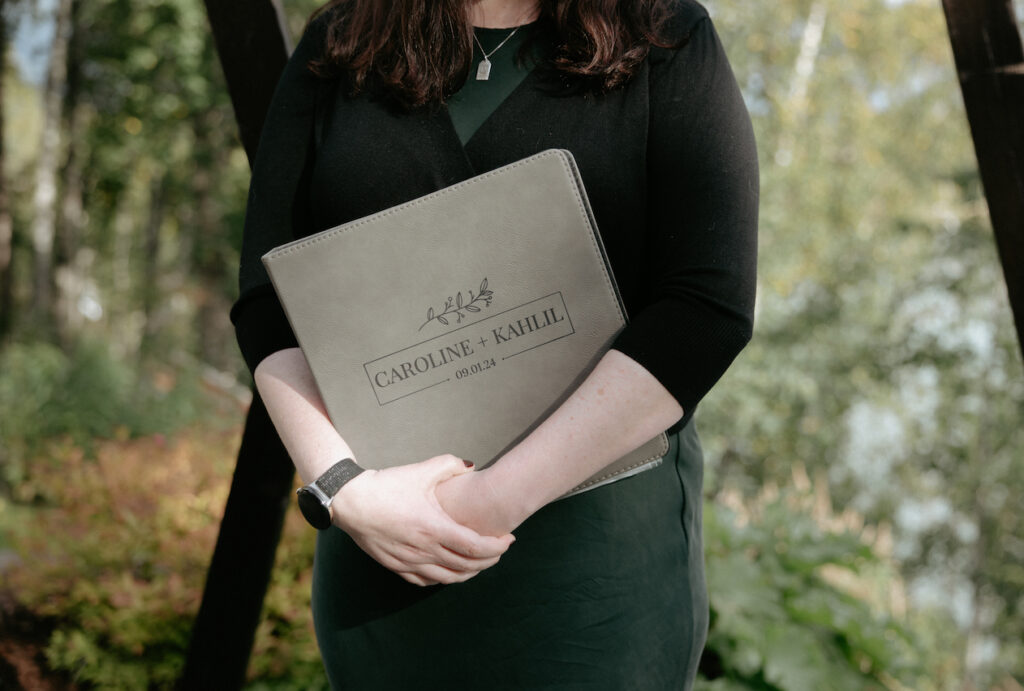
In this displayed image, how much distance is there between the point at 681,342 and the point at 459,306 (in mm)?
270

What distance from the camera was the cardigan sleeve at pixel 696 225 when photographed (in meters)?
0.98

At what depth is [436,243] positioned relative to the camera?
0.99 meters

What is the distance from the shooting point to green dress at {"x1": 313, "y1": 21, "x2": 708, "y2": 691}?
1.07 m

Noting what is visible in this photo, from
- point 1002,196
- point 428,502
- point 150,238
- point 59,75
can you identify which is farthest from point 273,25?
point 150,238

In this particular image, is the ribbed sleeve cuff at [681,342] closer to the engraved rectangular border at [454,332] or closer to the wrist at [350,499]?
the engraved rectangular border at [454,332]

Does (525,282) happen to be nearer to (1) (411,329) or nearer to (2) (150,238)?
(1) (411,329)

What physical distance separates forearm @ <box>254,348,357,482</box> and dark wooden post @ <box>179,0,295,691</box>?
562 mm

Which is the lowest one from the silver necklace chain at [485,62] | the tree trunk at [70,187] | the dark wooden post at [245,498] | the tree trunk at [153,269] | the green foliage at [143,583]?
the tree trunk at [153,269]

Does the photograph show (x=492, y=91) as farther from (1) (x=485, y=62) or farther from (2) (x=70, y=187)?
(2) (x=70, y=187)

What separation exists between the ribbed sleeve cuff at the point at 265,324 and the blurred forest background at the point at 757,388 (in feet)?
6.14

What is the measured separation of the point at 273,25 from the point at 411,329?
993mm

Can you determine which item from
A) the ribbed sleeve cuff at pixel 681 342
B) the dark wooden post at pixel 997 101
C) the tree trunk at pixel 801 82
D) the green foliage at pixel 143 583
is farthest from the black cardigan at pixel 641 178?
the tree trunk at pixel 801 82

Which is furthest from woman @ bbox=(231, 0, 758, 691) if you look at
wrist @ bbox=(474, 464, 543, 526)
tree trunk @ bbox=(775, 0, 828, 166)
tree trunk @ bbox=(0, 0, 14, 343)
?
tree trunk @ bbox=(0, 0, 14, 343)

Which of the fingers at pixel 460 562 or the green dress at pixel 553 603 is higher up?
the fingers at pixel 460 562
